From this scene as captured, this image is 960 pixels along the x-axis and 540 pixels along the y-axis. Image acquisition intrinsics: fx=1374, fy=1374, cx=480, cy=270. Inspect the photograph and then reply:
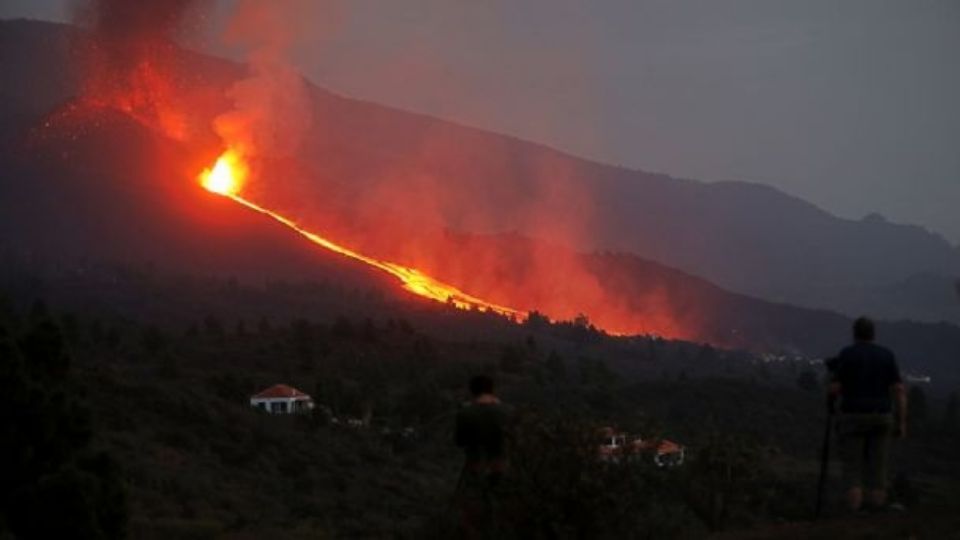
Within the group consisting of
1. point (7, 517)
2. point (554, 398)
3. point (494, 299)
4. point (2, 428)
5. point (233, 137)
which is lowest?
point (7, 517)

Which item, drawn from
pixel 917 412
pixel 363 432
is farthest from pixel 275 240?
pixel 363 432

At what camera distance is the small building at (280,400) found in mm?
53344

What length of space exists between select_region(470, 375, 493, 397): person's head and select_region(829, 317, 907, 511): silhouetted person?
3194 mm

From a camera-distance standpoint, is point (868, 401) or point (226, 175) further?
point (226, 175)

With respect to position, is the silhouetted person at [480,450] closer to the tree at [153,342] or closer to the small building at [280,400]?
the small building at [280,400]

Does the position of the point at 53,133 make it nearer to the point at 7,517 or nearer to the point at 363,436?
the point at 363,436

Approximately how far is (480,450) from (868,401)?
11.8ft

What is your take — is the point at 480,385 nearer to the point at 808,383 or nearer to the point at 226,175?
the point at 808,383

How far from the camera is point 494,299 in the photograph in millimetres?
153500

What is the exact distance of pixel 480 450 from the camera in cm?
1117

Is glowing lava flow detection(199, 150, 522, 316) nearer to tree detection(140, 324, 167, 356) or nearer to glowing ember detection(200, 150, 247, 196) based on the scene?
glowing ember detection(200, 150, 247, 196)

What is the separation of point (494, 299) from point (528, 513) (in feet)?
469

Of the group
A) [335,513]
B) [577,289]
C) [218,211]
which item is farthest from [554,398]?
[577,289]

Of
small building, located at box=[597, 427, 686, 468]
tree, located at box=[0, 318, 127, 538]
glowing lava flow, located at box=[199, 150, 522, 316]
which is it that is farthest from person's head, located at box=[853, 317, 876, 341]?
glowing lava flow, located at box=[199, 150, 522, 316]
